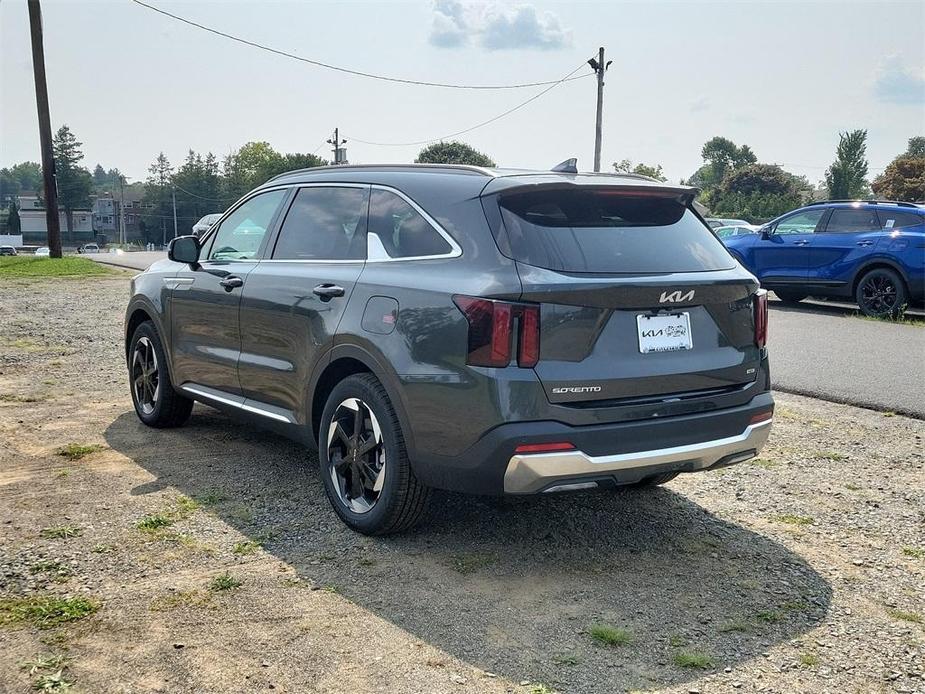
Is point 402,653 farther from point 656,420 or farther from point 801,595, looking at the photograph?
point 801,595

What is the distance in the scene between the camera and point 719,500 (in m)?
5.04

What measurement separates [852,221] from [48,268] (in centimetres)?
1851

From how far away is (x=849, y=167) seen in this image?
62312 mm

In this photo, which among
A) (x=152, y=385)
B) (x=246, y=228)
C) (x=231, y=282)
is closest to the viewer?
(x=231, y=282)

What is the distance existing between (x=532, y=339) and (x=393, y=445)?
0.85 metres

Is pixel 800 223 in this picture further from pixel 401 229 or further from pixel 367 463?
pixel 367 463

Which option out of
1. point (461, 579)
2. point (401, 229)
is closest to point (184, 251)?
point (401, 229)

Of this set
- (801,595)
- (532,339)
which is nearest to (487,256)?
(532,339)

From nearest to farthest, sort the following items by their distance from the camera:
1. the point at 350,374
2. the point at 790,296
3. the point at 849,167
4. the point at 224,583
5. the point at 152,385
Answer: the point at 224,583 < the point at 350,374 < the point at 152,385 < the point at 790,296 < the point at 849,167

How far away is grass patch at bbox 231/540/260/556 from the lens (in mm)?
4129

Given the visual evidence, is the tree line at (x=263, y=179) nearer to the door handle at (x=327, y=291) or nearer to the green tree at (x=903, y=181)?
the green tree at (x=903, y=181)

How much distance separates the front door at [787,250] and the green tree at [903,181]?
6438cm

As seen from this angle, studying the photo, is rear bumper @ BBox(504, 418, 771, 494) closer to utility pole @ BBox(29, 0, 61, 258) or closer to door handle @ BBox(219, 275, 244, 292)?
door handle @ BBox(219, 275, 244, 292)

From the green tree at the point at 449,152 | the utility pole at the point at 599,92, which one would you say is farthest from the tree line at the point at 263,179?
the utility pole at the point at 599,92
